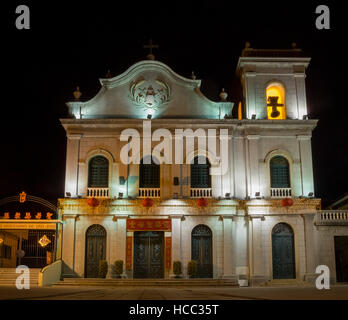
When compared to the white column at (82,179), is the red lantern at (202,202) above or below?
below

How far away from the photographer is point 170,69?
84.6 feet

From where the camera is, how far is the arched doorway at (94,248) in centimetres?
2375

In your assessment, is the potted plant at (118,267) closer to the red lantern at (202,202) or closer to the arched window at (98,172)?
the arched window at (98,172)

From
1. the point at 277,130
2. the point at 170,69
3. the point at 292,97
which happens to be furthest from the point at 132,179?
the point at 292,97

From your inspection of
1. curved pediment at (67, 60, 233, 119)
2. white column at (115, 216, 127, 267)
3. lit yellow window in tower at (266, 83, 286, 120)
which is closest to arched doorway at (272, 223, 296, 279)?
lit yellow window in tower at (266, 83, 286, 120)

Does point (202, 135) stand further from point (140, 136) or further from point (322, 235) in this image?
point (322, 235)

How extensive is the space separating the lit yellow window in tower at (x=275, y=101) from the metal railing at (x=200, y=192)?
5495mm

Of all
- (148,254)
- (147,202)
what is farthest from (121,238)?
(147,202)

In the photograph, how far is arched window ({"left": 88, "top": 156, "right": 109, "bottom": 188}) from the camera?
24766mm

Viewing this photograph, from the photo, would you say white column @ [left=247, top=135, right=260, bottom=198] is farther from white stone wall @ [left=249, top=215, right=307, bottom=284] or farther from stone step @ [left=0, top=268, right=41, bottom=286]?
stone step @ [left=0, top=268, right=41, bottom=286]

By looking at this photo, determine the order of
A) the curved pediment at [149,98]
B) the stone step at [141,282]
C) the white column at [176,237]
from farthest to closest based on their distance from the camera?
the curved pediment at [149,98] < the white column at [176,237] < the stone step at [141,282]

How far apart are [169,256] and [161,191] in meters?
3.32

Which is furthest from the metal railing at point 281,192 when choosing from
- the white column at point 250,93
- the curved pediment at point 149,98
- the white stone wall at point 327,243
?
the curved pediment at point 149,98

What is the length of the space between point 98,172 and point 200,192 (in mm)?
5489
